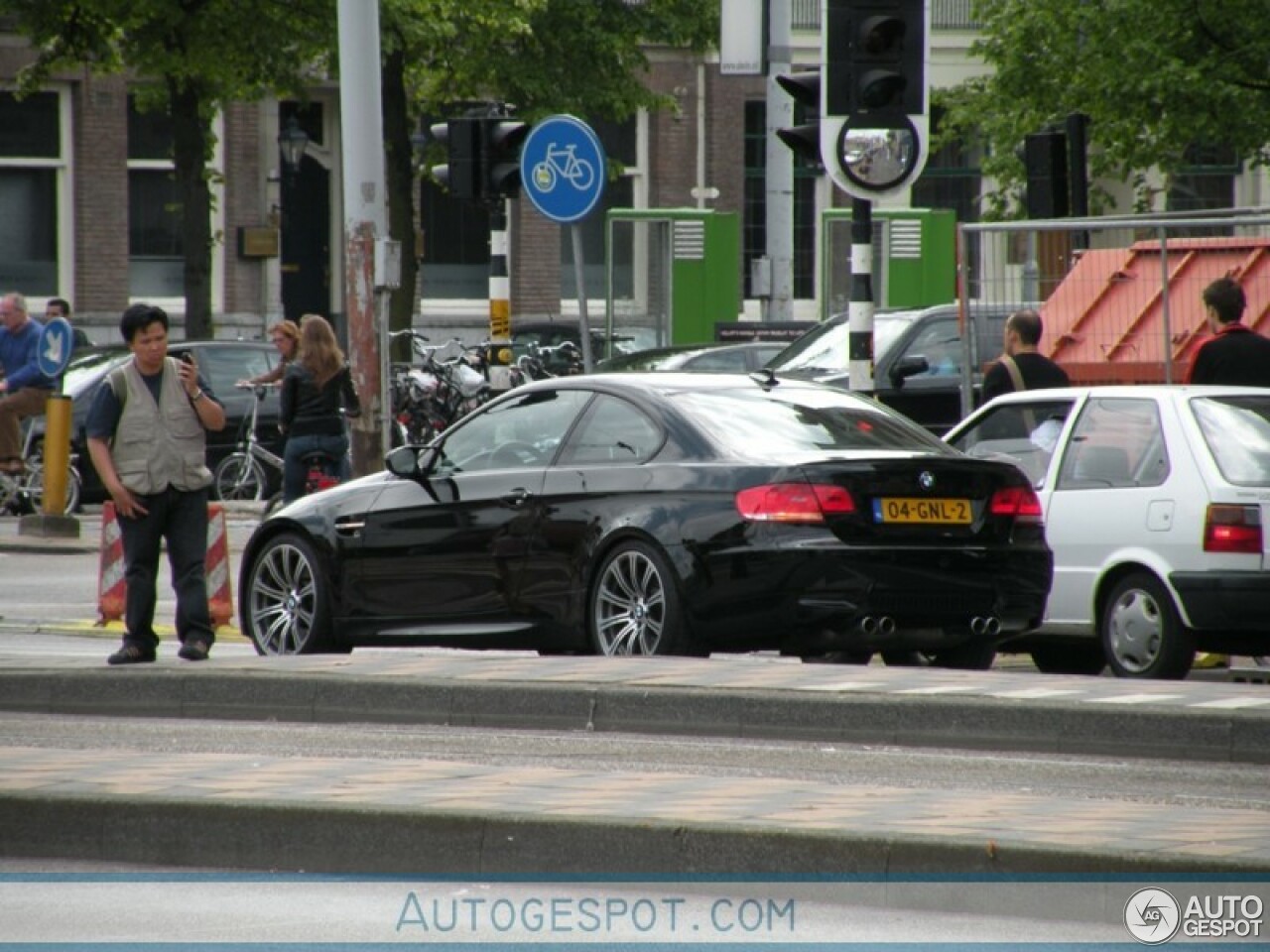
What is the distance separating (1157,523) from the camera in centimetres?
1212

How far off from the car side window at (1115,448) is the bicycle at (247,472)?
41.6 ft

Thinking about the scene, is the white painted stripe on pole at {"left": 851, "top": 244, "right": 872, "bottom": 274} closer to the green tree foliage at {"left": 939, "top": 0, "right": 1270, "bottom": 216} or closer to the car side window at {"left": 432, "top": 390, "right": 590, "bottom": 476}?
the car side window at {"left": 432, "top": 390, "right": 590, "bottom": 476}

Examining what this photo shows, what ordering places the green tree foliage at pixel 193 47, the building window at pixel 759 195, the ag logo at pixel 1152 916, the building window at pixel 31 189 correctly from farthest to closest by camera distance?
the building window at pixel 759 195 → the building window at pixel 31 189 → the green tree foliage at pixel 193 47 → the ag logo at pixel 1152 916

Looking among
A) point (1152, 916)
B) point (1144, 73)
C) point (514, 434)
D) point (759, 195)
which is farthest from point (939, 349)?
point (759, 195)

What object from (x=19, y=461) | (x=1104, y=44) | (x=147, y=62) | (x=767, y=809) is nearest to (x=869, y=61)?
(x=767, y=809)

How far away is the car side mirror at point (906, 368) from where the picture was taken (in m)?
21.3

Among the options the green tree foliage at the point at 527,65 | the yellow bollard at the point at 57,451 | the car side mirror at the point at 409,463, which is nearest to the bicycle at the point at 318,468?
the yellow bollard at the point at 57,451

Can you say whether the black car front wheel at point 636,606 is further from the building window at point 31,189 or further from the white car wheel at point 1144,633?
the building window at point 31,189

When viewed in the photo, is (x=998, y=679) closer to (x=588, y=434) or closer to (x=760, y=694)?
(x=760, y=694)

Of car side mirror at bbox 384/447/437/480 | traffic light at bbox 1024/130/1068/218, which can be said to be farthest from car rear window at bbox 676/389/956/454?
traffic light at bbox 1024/130/1068/218

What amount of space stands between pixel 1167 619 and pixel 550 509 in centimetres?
279

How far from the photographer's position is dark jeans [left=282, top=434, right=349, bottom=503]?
709 inches

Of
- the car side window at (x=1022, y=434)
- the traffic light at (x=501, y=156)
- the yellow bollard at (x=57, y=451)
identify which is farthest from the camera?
the yellow bollard at (x=57, y=451)

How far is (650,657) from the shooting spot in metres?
11.1
